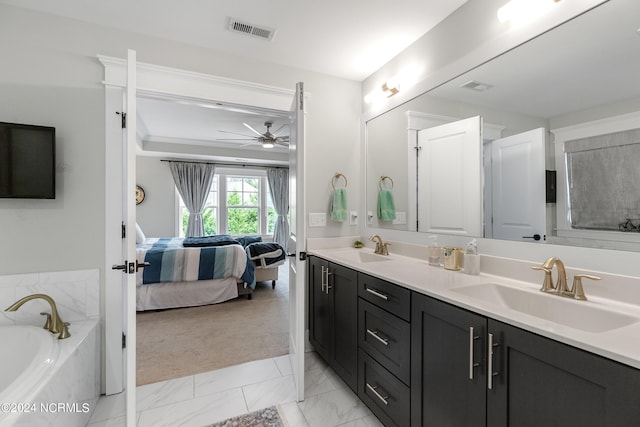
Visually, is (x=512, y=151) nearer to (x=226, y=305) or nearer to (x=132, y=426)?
(x=132, y=426)

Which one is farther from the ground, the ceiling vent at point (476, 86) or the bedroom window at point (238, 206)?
the ceiling vent at point (476, 86)

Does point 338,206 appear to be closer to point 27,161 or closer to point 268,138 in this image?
point 27,161

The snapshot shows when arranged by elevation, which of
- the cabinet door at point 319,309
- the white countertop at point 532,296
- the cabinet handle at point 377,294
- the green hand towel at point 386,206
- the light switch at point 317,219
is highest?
the green hand towel at point 386,206

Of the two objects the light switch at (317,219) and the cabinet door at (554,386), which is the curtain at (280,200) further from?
A: the cabinet door at (554,386)

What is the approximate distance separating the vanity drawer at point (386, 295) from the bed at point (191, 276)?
2.51 m

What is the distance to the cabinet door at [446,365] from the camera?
3.44 ft

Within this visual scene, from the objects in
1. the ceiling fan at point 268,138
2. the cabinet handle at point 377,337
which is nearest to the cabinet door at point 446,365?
the cabinet handle at point 377,337

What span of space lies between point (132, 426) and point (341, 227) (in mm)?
1948

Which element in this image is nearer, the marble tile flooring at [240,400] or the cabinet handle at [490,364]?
the cabinet handle at [490,364]

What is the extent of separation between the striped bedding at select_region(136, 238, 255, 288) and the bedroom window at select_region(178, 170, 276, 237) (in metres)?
2.82

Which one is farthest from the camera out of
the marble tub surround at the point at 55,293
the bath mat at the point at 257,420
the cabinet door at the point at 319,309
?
the cabinet door at the point at 319,309

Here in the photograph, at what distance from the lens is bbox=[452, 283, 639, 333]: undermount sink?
1.03 m

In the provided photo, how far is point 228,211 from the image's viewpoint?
22.1 feet

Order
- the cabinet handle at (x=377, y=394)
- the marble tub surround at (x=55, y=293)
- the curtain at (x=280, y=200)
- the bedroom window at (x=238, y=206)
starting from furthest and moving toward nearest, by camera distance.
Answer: the curtain at (x=280, y=200) < the bedroom window at (x=238, y=206) < the marble tub surround at (x=55, y=293) < the cabinet handle at (x=377, y=394)
